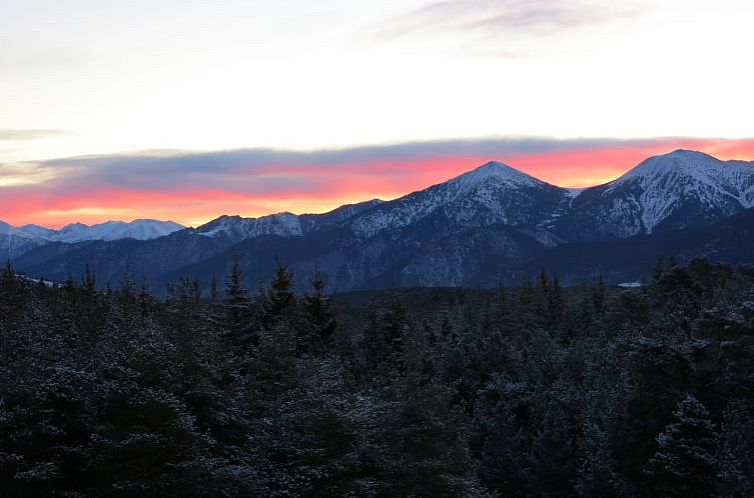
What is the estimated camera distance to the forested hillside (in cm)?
2842

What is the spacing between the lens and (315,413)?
102 feet

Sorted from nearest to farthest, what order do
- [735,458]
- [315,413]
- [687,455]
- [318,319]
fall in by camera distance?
1. [315,413]
2. [735,458]
3. [687,455]
4. [318,319]

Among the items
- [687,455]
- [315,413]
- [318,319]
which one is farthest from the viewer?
[318,319]

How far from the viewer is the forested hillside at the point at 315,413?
93.2 feet

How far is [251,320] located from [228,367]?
573 inches

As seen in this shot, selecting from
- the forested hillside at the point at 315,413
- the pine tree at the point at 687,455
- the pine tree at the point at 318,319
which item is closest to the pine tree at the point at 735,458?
the forested hillside at the point at 315,413

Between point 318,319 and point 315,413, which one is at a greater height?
point 318,319

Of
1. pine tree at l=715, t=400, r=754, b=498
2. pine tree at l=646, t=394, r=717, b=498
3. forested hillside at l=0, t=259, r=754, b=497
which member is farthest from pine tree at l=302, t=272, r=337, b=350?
pine tree at l=715, t=400, r=754, b=498

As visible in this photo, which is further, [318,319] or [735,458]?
[318,319]

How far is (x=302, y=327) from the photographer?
176 ft

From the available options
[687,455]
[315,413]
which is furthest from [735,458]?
[315,413]

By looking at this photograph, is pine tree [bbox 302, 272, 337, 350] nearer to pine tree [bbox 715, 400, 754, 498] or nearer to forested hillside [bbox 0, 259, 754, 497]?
forested hillside [bbox 0, 259, 754, 497]

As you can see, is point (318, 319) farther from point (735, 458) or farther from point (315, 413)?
point (735, 458)

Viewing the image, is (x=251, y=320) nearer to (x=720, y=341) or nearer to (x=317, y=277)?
(x=317, y=277)
